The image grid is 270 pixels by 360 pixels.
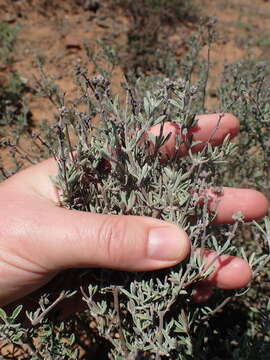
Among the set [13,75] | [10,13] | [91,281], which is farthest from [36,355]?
[10,13]

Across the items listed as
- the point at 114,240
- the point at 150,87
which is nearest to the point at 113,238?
the point at 114,240

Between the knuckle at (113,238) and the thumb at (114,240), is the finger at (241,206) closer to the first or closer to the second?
the thumb at (114,240)

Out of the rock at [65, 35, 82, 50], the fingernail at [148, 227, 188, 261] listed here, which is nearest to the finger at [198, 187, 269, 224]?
the fingernail at [148, 227, 188, 261]

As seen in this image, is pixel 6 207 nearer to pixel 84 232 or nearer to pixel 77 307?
pixel 84 232

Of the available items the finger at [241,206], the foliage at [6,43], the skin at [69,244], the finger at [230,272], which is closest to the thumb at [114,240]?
the skin at [69,244]

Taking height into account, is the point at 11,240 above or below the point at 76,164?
below

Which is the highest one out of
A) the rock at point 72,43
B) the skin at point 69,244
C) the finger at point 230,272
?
the rock at point 72,43

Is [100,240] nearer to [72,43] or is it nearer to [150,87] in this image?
[150,87]
